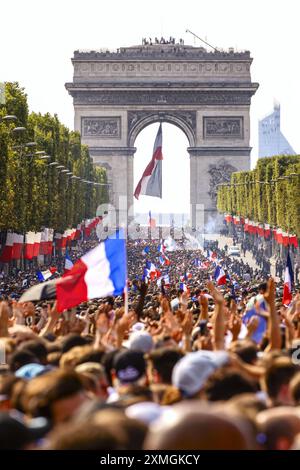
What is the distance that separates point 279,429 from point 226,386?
1.73 m

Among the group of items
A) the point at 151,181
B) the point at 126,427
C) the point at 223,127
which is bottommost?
the point at 126,427

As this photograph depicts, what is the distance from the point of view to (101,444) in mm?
5688

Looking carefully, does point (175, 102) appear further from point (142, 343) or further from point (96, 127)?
point (142, 343)

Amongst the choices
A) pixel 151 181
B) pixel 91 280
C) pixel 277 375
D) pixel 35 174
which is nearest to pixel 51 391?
pixel 277 375

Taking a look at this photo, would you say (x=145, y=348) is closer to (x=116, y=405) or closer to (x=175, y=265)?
(x=116, y=405)

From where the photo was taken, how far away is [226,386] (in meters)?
8.52

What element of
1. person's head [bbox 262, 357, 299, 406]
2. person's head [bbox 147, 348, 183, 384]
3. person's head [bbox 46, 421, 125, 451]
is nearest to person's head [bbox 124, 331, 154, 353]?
person's head [bbox 147, 348, 183, 384]

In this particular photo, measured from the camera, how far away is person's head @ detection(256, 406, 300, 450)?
21.8ft

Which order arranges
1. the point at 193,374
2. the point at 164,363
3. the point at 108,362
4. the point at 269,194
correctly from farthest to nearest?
1. the point at 269,194
2. the point at 108,362
3. the point at 164,363
4. the point at 193,374

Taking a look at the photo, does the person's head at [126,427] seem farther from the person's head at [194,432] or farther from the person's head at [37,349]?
the person's head at [37,349]

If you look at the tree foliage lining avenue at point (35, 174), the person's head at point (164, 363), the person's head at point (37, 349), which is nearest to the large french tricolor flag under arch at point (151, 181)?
the tree foliage lining avenue at point (35, 174)

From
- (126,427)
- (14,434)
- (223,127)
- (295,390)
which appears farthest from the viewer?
(223,127)
